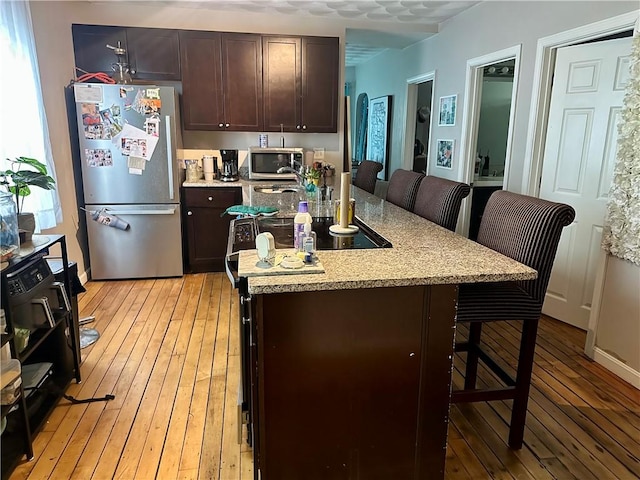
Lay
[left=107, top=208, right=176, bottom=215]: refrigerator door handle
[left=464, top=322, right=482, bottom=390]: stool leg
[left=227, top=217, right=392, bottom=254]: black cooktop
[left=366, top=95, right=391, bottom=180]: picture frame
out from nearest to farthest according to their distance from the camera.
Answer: [left=227, top=217, right=392, bottom=254]: black cooktop → [left=464, top=322, right=482, bottom=390]: stool leg → [left=107, top=208, right=176, bottom=215]: refrigerator door handle → [left=366, top=95, right=391, bottom=180]: picture frame

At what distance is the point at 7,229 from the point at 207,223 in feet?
7.81

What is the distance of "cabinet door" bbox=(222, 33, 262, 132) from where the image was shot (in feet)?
13.3

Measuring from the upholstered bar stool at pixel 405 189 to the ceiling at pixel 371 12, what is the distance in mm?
1809

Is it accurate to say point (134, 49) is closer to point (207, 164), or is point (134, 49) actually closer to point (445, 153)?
point (207, 164)

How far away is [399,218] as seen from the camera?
2.34m

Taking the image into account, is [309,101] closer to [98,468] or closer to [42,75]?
[42,75]

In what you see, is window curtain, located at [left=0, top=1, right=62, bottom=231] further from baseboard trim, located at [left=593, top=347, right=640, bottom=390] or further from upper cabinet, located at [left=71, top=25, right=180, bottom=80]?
baseboard trim, located at [left=593, top=347, right=640, bottom=390]

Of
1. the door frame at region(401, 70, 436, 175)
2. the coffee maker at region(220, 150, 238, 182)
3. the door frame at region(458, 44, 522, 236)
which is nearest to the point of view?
the door frame at region(458, 44, 522, 236)

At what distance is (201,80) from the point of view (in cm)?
406

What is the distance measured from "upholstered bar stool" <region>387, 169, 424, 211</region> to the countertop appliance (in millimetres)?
741

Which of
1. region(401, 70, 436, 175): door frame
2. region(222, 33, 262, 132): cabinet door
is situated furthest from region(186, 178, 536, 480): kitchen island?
region(401, 70, 436, 175): door frame

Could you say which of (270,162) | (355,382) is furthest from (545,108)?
(355,382)

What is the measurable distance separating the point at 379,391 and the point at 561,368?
160 centimetres

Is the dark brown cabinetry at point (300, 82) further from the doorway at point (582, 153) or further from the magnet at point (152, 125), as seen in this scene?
the doorway at point (582, 153)
